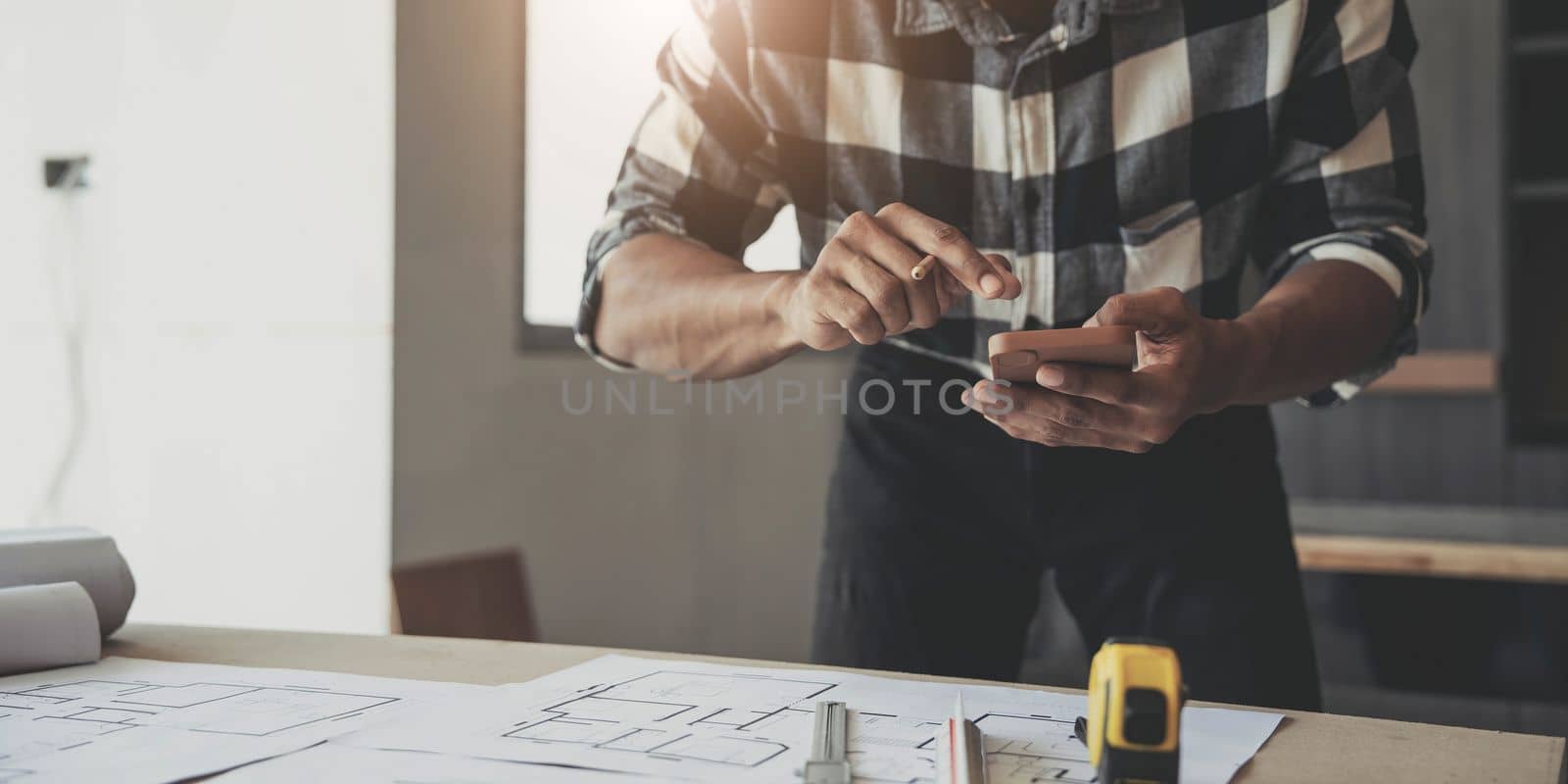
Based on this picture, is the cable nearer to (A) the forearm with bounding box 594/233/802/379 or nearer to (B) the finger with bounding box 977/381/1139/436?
(A) the forearm with bounding box 594/233/802/379

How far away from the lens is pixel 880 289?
76cm

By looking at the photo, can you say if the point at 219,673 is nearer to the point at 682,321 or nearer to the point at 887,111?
the point at 682,321

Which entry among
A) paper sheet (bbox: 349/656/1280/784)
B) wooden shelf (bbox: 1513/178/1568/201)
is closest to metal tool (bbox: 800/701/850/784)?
paper sheet (bbox: 349/656/1280/784)

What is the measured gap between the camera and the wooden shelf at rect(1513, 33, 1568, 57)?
9.23 ft

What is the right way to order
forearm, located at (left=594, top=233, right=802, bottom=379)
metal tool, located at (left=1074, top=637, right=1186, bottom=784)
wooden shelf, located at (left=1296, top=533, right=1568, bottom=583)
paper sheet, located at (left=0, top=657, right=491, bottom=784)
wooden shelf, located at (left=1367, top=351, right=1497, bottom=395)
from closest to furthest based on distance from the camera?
metal tool, located at (left=1074, top=637, right=1186, bottom=784)
paper sheet, located at (left=0, top=657, right=491, bottom=784)
forearm, located at (left=594, top=233, right=802, bottom=379)
wooden shelf, located at (left=1296, top=533, right=1568, bottom=583)
wooden shelf, located at (left=1367, top=351, right=1497, bottom=395)

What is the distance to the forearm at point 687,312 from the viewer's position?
0.94 metres

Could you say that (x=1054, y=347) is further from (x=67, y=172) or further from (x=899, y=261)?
(x=67, y=172)

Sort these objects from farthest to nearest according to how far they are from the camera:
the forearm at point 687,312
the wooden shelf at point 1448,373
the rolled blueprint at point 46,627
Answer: the wooden shelf at point 1448,373, the forearm at point 687,312, the rolled blueprint at point 46,627

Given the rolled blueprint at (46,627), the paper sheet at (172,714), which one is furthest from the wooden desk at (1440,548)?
the rolled blueprint at (46,627)

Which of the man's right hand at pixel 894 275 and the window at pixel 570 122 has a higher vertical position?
the window at pixel 570 122

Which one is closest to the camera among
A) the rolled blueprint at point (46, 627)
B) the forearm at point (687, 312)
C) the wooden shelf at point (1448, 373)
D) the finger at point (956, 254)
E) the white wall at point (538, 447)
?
the finger at point (956, 254)

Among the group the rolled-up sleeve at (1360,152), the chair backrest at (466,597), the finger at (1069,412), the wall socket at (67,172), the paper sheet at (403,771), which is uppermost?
the wall socket at (67,172)

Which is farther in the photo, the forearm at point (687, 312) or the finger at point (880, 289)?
the forearm at point (687, 312)

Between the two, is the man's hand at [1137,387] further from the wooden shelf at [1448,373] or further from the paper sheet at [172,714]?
the wooden shelf at [1448,373]
